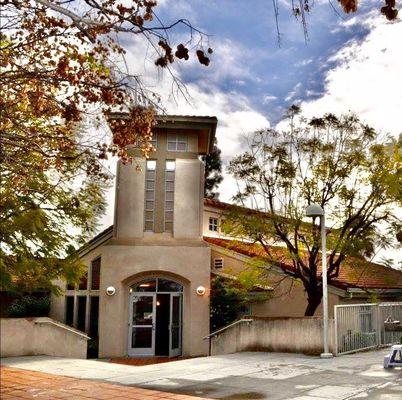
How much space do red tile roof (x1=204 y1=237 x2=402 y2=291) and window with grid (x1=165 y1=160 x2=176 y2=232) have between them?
2658mm

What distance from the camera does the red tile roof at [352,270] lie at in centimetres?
1795

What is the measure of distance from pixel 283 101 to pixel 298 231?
17.2 ft

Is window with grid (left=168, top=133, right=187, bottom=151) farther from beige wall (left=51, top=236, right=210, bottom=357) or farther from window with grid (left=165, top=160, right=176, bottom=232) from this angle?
beige wall (left=51, top=236, right=210, bottom=357)

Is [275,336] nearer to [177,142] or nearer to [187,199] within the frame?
[187,199]

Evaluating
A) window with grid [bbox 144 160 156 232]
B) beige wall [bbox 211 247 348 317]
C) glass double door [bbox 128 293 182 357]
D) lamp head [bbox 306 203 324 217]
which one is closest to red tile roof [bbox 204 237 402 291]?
beige wall [bbox 211 247 348 317]

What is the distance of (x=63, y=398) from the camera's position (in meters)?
7.93

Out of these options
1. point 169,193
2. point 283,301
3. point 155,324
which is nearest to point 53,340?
point 155,324

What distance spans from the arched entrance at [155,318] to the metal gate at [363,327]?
22.1 ft

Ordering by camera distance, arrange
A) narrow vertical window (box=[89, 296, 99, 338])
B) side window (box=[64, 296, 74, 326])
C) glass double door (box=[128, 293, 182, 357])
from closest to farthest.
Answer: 1. glass double door (box=[128, 293, 182, 357])
2. narrow vertical window (box=[89, 296, 99, 338])
3. side window (box=[64, 296, 74, 326])

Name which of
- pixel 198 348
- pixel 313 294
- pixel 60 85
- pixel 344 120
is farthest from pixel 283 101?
pixel 60 85

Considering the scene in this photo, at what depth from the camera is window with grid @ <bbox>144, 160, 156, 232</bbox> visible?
18875mm

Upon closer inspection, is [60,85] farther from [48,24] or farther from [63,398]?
[63,398]

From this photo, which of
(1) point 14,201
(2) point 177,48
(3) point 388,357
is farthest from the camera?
(3) point 388,357

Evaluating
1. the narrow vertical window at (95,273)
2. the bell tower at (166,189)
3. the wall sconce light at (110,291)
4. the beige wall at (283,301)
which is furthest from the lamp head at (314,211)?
the narrow vertical window at (95,273)
